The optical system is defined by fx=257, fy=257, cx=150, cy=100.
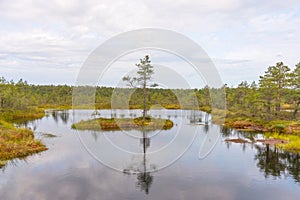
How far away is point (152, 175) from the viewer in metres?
25.4

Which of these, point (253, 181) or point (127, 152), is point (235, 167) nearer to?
point (253, 181)

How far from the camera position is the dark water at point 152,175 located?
2073 cm

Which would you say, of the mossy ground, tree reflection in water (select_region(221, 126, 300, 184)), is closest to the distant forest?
the mossy ground

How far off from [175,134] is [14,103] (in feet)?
174

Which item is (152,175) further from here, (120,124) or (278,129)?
(278,129)

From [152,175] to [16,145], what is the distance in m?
18.4

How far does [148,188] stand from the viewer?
2191 cm

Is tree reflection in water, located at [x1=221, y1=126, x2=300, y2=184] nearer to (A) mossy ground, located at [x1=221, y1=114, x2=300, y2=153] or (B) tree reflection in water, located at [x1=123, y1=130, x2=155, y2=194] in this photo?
(A) mossy ground, located at [x1=221, y1=114, x2=300, y2=153]

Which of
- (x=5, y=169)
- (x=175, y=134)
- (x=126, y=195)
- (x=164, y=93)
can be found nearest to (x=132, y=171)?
(x=126, y=195)

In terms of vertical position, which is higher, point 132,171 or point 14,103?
point 14,103

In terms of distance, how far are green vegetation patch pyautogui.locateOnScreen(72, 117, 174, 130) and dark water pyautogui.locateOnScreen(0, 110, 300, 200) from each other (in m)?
16.4

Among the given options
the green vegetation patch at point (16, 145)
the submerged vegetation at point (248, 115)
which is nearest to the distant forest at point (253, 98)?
the submerged vegetation at point (248, 115)

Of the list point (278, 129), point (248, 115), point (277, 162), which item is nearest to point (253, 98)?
point (248, 115)

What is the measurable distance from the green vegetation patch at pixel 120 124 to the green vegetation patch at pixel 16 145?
54.4 feet
